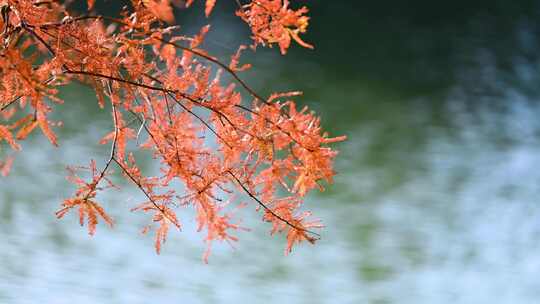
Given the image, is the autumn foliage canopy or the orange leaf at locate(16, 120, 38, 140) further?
the autumn foliage canopy

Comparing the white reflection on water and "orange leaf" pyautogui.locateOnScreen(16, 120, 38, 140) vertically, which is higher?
the white reflection on water

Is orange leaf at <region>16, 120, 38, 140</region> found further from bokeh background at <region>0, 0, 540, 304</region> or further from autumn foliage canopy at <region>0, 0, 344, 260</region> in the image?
bokeh background at <region>0, 0, 540, 304</region>

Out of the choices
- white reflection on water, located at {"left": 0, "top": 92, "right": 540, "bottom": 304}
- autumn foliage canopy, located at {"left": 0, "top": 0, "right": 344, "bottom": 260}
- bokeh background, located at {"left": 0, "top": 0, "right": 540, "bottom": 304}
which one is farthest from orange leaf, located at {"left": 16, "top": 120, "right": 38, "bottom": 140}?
white reflection on water, located at {"left": 0, "top": 92, "right": 540, "bottom": 304}

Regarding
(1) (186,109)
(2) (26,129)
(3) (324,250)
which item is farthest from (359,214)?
(2) (26,129)

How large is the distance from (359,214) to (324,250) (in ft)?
1.71

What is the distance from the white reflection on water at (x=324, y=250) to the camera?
3.43 m

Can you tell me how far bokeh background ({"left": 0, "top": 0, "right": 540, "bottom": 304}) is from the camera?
3.50m

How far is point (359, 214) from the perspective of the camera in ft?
14.4

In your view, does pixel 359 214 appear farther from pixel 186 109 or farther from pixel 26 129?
pixel 26 129

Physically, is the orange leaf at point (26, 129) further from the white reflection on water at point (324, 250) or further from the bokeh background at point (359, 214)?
the white reflection on water at point (324, 250)

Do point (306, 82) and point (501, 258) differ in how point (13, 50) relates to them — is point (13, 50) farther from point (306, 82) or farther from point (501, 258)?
point (306, 82)

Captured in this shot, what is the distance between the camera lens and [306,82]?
6832 millimetres

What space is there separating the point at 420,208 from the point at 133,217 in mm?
1503

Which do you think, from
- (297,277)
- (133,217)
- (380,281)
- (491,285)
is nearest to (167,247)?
(133,217)
